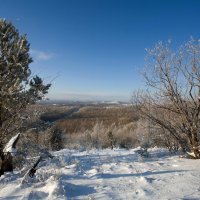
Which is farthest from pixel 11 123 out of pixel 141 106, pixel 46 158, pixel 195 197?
pixel 195 197

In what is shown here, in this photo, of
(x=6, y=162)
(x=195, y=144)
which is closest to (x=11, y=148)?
(x=6, y=162)

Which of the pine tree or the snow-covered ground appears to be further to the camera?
the pine tree

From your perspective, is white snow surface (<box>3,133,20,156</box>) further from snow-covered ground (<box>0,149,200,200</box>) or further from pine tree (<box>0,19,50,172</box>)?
snow-covered ground (<box>0,149,200,200</box>)

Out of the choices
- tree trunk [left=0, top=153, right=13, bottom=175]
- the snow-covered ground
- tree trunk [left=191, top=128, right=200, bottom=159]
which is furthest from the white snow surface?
tree trunk [left=191, top=128, right=200, bottom=159]

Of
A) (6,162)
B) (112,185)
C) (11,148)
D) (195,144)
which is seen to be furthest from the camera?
(195,144)

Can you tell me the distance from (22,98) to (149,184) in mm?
5488

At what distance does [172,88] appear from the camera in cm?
959

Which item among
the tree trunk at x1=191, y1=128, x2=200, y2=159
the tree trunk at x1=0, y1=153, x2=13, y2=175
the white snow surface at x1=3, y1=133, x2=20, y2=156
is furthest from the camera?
the tree trunk at x1=191, y1=128, x2=200, y2=159

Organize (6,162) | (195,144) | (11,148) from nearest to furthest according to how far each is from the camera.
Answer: (11,148), (6,162), (195,144)

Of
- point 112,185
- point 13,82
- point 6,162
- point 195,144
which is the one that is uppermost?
point 13,82

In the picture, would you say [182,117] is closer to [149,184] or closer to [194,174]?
[194,174]

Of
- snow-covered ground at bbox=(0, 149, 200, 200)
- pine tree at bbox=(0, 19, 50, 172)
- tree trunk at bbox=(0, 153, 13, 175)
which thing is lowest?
tree trunk at bbox=(0, 153, 13, 175)

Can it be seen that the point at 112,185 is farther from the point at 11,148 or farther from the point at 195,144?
the point at 195,144

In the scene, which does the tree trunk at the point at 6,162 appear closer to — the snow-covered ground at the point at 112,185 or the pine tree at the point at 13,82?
the pine tree at the point at 13,82
